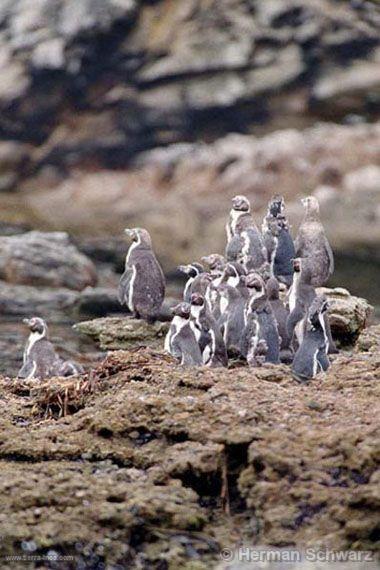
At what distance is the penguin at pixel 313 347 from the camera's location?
9.77 meters

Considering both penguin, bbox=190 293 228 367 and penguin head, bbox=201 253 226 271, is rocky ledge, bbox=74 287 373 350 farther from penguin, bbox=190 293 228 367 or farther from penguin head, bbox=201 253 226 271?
penguin, bbox=190 293 228 367

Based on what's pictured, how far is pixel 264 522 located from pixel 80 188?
39833mm

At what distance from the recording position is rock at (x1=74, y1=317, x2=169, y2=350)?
13.3 m

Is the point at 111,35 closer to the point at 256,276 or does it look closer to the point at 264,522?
the point at 256,276

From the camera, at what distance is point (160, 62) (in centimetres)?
4653

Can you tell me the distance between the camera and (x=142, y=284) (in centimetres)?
1355

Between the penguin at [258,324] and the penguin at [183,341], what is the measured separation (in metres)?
0.44

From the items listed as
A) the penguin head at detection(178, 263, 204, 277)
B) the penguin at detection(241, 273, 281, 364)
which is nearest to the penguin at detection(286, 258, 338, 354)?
the penguin at detection(241, 273, 281, 364)

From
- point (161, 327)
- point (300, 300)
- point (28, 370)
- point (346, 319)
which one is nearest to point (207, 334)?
point (300, 300)

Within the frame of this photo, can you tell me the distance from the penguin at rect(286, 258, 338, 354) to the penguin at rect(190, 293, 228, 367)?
0.68 m

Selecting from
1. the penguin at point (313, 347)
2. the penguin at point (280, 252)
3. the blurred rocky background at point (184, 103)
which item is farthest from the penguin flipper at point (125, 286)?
the blurred rocky background at point (184, 103)

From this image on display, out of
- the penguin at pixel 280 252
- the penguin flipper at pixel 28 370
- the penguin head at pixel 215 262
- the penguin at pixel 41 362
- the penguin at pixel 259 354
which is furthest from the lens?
the penguin flipper at pixel 28 370

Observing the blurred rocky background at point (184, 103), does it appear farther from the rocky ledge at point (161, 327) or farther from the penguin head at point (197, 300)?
the penguin head at point (197, 300)

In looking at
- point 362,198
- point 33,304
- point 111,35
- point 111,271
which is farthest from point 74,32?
point 33,304
